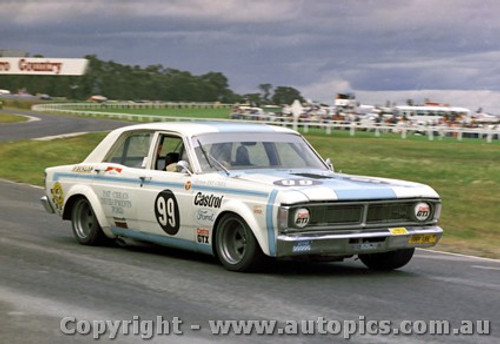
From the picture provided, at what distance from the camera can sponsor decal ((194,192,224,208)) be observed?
9.62 m

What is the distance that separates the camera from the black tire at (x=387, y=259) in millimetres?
10062

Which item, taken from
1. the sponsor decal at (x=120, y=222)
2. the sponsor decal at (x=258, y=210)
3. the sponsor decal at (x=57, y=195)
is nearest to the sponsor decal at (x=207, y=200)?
the sponsor decal at (x=258, y=210)

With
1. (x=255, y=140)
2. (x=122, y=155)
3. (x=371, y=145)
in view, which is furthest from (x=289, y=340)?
(x=371, y=145)

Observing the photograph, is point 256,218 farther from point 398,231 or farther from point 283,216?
point 398,231

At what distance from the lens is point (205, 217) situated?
385 inches

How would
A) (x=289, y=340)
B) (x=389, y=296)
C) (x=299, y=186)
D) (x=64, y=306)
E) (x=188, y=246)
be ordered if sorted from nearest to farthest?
(x=289, y=340)
(x=64, y=306)
(x=389, y=296)
(x=299, y=186)
(x=188, y=246)

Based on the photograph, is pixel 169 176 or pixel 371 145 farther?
pixel 371 145

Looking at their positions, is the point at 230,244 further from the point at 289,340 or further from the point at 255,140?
the point at 289,340

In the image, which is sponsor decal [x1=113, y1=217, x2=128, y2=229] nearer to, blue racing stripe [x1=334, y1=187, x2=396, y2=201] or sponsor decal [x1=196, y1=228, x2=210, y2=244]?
sponsor decal [x1=196, y1=228, x2=210, y2=244]

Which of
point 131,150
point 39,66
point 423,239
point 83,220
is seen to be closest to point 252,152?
point 131,150

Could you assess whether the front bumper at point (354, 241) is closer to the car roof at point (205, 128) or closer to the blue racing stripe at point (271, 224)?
the blue racing stripe at point (271, 224)

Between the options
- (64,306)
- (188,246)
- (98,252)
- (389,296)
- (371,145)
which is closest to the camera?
(64,306)

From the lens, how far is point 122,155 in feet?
37.9

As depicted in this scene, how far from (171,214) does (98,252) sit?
1292mm
